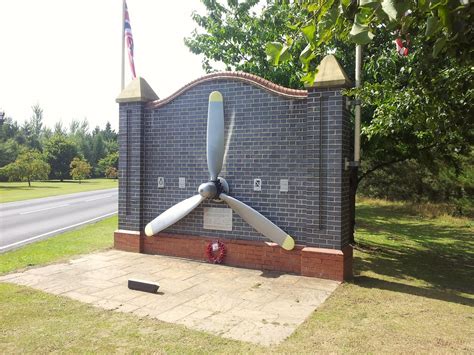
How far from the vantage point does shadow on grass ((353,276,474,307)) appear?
666 centimetres

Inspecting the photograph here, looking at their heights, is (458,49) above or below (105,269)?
above

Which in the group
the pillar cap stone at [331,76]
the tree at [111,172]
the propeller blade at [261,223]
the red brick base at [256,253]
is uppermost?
the pillar cap stone at [331,76]

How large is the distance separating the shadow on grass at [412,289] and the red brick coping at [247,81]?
381 cm

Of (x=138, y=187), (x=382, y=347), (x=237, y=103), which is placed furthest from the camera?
(x=138, y=187)

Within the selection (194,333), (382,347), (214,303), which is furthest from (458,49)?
(214,303)

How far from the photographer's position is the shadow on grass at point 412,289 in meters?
6.66

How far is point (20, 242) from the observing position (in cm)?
1184

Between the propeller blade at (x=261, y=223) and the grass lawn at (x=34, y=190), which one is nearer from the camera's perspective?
the propeller blade at (x=261, y=223)

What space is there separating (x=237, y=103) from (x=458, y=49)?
5432 mm

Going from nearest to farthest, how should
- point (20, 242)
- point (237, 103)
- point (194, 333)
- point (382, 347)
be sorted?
point (382, 347) < point (194, 333) < point (237, 103) < point (20, 242)

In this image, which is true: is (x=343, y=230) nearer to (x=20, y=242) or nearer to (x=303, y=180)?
(x=303, y=180)

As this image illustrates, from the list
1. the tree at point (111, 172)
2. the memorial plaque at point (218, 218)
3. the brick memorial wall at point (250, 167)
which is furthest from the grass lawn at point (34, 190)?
the tree at point (111, 172)

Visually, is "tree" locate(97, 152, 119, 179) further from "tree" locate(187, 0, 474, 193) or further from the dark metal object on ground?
the dark metal object on ground

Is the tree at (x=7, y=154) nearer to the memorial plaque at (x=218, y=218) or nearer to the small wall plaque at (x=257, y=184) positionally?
the memorial plaque at (x=218, y=218)
